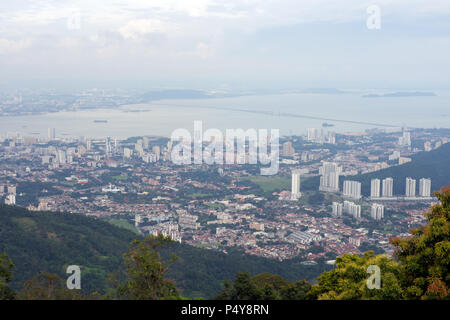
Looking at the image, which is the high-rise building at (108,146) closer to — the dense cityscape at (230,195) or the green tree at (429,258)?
the dense cityscape at (230,195)

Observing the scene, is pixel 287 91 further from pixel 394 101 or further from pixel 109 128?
pixel 109 128

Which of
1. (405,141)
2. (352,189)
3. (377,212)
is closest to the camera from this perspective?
(377,212)

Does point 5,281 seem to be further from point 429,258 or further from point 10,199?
point 10,199

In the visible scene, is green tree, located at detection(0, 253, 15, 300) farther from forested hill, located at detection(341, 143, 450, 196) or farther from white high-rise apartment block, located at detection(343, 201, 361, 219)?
forested hill, located at detection(341, 143, 450, 196)

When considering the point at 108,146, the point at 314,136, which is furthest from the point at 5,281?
the point at 314,136

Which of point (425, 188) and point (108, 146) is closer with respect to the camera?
point (425, 188)

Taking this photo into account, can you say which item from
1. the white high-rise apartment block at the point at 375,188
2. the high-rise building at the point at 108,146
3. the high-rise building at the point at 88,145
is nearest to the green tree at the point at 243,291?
the white high-rise apartment block at the point at 375,188

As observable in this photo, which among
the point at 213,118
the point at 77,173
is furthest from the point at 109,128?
the point at 77,173
